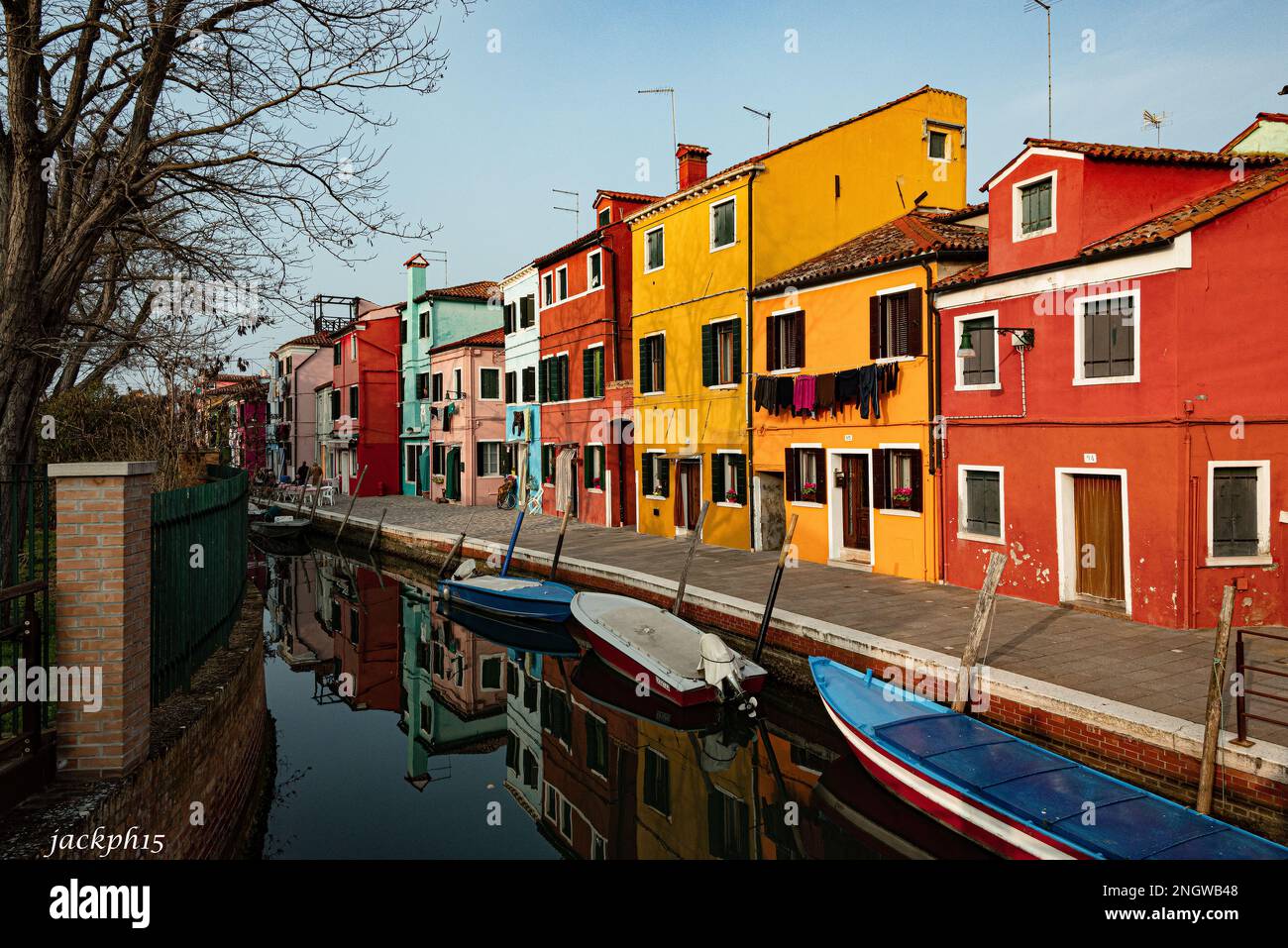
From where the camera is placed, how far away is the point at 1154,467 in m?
11.9

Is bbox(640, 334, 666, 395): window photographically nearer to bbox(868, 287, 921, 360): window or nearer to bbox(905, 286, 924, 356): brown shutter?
bbox(868, 287, 921, 360): window

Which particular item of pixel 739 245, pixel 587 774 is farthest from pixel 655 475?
pixel 587 774

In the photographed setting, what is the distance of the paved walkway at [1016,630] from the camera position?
8945mm

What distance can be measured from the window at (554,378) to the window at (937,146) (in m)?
13.5

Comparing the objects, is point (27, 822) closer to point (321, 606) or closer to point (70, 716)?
point (70, 716)

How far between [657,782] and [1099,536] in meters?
7.90

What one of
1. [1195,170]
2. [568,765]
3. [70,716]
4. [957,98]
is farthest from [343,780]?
[957,98]

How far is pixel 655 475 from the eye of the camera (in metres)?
24.5

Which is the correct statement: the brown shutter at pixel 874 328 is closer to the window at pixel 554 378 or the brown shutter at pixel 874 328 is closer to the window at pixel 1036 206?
the window at pixel 1036 206

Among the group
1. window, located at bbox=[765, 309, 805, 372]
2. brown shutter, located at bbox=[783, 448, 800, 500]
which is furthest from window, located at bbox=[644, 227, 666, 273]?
brown shutter, located at bbox=[783, 448, 800, 500]

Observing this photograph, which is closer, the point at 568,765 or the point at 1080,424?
the point at 568,765

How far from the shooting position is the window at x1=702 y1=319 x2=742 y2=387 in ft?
69.6

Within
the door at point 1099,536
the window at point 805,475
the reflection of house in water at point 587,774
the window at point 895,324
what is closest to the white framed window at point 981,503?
the door at point 1099,536

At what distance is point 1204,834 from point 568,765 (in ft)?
22.8
